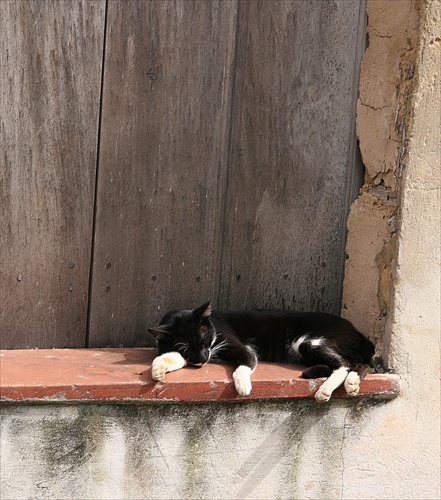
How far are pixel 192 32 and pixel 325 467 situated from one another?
1.74 metres

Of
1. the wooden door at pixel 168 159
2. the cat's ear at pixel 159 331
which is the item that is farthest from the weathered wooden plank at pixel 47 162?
the cat's ear at pixel 159 331

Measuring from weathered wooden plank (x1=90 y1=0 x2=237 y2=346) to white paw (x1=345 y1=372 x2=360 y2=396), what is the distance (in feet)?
2.38

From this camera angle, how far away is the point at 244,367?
2773 millimetres

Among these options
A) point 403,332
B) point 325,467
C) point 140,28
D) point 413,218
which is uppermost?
point 140,28

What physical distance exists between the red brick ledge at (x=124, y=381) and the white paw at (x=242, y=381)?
3 centimetres

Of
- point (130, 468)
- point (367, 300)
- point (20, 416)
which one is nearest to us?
point (20, 416)

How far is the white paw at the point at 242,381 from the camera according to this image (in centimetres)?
265

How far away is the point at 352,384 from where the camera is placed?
9.07 ft

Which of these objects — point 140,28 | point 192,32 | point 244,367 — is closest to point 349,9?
point 192,32

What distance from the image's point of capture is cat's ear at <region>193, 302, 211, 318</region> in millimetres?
2909

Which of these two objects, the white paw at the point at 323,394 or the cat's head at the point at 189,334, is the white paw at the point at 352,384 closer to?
the white paw at the point at 323,394

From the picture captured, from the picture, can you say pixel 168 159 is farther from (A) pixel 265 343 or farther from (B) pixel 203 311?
(A) pixel 265 343

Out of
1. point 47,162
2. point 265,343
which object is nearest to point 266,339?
point 265,343

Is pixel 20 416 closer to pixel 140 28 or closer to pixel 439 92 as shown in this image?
pixel 140 28
